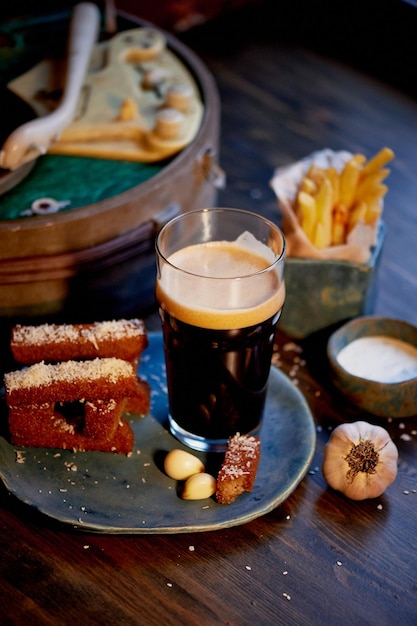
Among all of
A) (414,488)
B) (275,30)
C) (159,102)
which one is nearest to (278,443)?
(414,488)

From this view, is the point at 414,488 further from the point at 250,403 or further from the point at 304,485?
the point at 250,403

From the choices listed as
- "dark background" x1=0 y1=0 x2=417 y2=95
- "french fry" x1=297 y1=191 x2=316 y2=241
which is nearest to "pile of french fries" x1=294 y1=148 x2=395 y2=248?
"french fry" x1=297 y1=191 x2=316 y2=241

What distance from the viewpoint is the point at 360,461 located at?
139cm

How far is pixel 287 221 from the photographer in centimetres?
173

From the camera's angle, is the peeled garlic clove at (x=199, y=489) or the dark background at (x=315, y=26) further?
the dark background at (x=315, y=26)

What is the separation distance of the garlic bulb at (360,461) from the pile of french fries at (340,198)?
49cm

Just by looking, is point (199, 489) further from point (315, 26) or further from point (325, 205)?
point (315, 26)

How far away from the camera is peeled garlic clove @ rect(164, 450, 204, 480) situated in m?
1.41

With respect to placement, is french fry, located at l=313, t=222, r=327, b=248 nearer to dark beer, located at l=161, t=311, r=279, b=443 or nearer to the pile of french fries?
the pile of french fries

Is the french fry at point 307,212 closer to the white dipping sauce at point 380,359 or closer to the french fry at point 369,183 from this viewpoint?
the french fry at point 369,183

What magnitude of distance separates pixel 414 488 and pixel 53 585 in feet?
2.28

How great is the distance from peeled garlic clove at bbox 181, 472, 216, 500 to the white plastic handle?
85 centimetres

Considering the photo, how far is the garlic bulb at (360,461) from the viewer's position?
1.40 meters

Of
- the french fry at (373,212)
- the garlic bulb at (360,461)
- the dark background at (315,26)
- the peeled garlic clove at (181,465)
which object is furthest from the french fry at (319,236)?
the dark background at (315,26)
